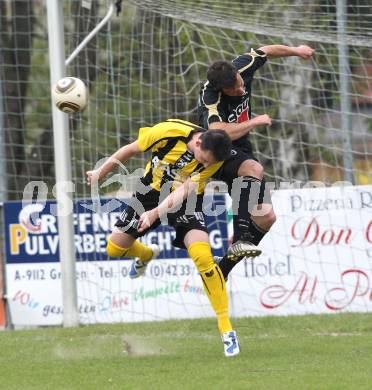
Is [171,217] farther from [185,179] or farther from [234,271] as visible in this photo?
[234,271]

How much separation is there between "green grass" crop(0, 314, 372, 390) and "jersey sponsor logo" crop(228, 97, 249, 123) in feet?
6.65

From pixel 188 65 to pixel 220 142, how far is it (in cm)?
619

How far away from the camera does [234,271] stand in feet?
36.8

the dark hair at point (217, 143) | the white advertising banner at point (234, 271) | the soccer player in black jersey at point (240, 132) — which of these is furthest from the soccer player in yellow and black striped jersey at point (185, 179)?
the white advertising banner at point (234, 271)

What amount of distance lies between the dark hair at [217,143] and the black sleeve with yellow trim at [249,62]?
1170mm

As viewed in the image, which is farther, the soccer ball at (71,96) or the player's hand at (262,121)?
the soccer ball at (71,96)

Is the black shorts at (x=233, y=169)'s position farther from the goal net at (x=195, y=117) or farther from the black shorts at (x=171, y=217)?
the goal net at (x=195, y=117)

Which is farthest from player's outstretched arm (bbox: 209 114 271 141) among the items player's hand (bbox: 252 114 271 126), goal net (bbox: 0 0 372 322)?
goal net (bbox: 0 0 372 322)

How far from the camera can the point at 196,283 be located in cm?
1127

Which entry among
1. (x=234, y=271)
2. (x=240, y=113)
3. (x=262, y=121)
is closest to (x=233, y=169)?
(x=240, y=113)

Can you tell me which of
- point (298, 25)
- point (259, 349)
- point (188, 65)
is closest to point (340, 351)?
point (259, 349)

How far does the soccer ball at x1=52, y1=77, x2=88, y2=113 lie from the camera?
8.96 metres

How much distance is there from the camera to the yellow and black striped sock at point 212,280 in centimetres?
791

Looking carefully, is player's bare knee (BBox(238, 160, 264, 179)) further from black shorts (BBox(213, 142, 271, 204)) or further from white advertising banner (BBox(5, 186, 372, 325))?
white advertising banner (BBox(5, 186, 372, 325))
